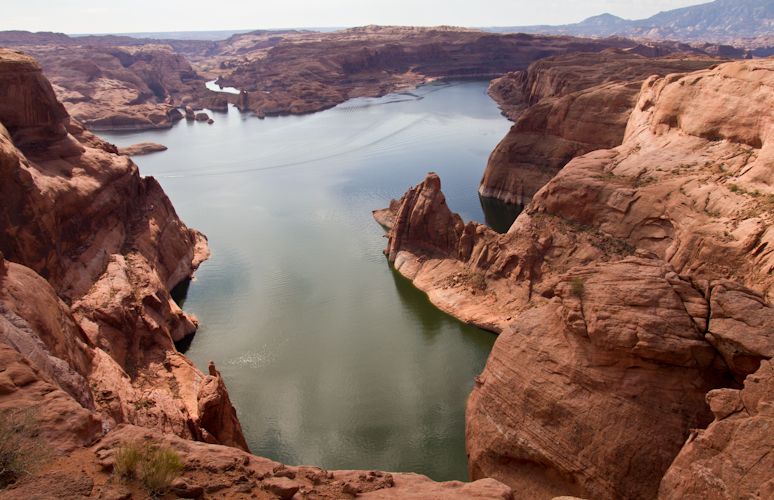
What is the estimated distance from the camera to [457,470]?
65.3 ft

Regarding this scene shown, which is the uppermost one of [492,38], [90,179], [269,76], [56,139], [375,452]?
[492,38]

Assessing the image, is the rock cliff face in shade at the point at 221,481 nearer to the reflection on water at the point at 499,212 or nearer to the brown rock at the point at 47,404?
the brown rock at the point at 47,404

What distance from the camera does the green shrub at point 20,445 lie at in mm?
8070

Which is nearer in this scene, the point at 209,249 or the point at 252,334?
the point at 252,334

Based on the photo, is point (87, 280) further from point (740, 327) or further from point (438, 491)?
point (740, 327)

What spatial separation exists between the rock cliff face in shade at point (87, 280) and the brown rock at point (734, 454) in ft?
46.8

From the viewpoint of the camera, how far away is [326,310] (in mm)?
32625

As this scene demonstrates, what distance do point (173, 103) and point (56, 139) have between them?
321 feet

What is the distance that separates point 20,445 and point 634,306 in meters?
16.5

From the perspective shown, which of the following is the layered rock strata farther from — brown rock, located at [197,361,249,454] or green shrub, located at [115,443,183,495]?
green shrub, located at [115,443,183,495]

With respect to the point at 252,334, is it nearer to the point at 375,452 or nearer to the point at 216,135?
the point at 375,452

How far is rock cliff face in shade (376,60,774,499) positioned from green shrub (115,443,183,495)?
39.5 feet

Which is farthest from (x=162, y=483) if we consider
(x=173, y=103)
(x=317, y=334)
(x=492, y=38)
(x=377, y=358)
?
(x=492, y=38)

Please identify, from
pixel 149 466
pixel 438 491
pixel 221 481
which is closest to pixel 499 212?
pixel 438 491
